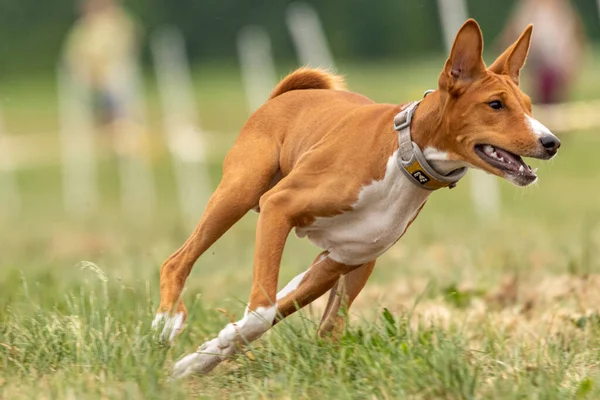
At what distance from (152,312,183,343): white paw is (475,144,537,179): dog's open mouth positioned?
1.33 m

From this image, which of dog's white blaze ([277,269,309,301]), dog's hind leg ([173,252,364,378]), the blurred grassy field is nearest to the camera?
the blurred grassy field

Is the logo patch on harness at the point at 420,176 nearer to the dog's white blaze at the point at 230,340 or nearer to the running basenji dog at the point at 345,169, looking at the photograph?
the running basenji dog at the point at 345,169

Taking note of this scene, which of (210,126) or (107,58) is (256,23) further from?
(107,58)

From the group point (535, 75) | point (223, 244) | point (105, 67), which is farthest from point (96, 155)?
point (223, 244)

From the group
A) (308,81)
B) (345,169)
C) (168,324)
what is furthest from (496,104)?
(168,324)

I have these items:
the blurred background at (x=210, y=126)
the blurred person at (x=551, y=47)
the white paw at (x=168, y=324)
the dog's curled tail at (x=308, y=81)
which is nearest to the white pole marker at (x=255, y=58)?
the blurred background at (x=210, y=126)

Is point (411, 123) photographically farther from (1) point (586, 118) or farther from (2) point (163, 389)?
(1) point (586, 118)

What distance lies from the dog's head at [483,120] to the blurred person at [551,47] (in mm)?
9734

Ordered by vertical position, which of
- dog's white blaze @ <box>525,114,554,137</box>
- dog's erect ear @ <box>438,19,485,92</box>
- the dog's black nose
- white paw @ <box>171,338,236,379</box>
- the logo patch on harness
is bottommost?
white paw @ <box>171,338,236,379</box>

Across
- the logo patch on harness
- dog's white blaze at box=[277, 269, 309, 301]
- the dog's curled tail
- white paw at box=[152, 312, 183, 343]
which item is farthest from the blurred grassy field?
the dog's curled tail

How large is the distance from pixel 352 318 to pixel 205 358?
171cm

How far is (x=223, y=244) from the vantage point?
10.1 meters

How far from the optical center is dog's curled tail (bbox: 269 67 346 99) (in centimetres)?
523

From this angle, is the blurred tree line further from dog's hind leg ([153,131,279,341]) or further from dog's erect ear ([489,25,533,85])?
dog's erect ear ([489,25,533,85])
